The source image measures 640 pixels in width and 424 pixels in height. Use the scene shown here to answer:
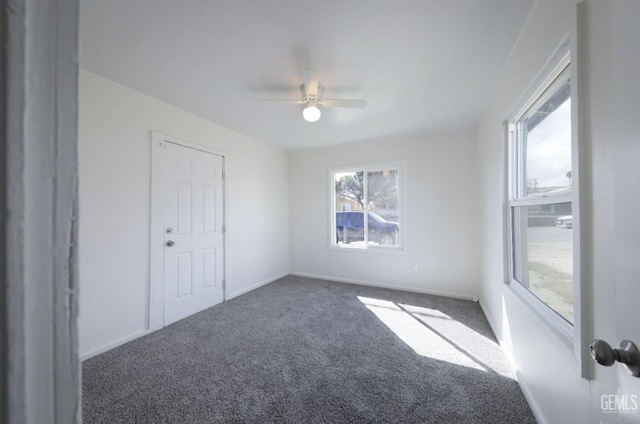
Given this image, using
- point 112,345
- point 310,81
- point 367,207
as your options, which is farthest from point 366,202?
point 112,345

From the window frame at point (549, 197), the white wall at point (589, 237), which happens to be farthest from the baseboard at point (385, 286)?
the window frame at point (549, 197)

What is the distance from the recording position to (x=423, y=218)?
3789 millimetres

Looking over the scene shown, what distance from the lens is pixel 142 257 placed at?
2.58 meters

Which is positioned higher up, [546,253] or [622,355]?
[546,253]

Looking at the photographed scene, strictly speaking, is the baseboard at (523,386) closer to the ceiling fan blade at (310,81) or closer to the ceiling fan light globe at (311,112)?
the ceiling fan light globe at (311,112)

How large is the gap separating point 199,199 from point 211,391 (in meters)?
2.13

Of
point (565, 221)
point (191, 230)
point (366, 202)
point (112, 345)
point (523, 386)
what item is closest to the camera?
Answer: point (565, 221)

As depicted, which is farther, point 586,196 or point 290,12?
point 290,12

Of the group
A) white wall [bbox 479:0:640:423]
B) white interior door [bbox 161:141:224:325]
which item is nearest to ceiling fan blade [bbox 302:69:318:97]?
white wall [bbox 479:0:640:423]

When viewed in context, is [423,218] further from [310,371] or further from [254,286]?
[254,286]

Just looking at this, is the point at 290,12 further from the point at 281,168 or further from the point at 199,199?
the point at 281,168

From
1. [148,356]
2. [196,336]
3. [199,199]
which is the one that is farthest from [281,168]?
[148,356]

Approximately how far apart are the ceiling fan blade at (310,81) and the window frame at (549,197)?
1.50 meters

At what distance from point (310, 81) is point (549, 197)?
186cm
